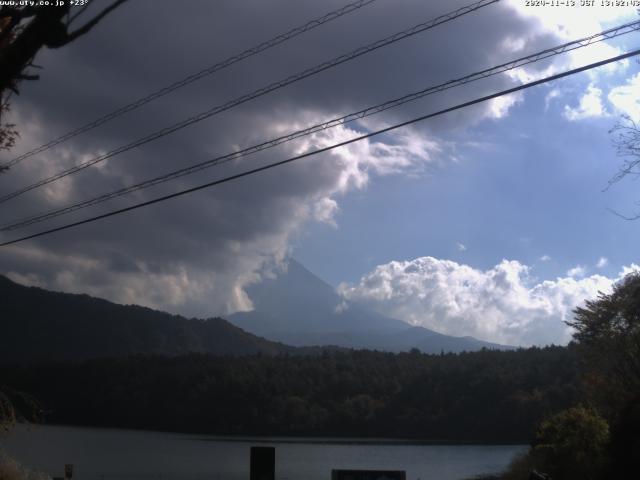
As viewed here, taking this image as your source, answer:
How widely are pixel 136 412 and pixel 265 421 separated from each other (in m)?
24.3

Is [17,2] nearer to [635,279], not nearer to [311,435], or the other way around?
[635,279]

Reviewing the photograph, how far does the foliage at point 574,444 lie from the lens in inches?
1187

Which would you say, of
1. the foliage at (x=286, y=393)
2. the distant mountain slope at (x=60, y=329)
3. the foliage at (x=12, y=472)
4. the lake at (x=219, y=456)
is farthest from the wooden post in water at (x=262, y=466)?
the distant mountain slope at (x=60, y=329)

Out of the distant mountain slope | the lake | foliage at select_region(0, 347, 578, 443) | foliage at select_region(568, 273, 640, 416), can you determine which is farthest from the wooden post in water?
the distant mountain slope

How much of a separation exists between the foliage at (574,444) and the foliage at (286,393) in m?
72.3

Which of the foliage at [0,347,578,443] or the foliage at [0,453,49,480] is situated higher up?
the foliage at [0,347,578,443]

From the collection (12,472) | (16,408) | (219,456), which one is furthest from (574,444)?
(219,456)

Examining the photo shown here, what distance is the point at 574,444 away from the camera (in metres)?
31.5

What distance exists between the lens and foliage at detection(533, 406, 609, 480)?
30.2 meters

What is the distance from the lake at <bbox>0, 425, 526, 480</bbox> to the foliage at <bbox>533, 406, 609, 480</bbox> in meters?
31.1

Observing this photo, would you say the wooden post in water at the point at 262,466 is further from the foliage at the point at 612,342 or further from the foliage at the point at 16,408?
the foliage at the point at 612,342

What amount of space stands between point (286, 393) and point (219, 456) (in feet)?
155

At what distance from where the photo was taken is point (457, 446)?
97.1 m

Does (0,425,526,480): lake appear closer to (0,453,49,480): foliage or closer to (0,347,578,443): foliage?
(0,347,578,443): foliage
